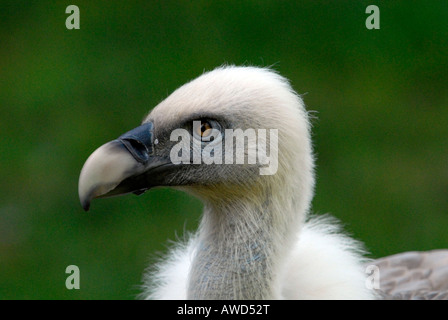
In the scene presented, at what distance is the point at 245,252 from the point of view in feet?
8.82

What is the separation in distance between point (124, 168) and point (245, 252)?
48 cm

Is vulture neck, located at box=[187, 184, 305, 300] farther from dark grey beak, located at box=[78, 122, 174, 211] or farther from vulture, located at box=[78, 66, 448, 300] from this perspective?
dark grey beak, located at box=[78, 122, 174, 211]

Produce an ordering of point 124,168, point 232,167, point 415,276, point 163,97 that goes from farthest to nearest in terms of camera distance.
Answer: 1. point 163,97
2. point 415,276
3. point 232,167
4. point 124,168

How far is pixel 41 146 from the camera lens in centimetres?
565

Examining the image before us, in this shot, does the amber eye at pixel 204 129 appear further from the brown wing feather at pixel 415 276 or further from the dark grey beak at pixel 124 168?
the brown wing feather at pixel 415 276

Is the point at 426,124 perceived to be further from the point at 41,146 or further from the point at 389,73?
the point at 41,146

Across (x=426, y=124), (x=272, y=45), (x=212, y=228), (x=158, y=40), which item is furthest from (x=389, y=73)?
(x=212, y=228)

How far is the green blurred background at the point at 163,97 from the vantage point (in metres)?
5.09

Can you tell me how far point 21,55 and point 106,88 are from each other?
811 millimetres

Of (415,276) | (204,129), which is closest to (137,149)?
(204,129)

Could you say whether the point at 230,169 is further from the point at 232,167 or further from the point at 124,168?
the point at 124,168

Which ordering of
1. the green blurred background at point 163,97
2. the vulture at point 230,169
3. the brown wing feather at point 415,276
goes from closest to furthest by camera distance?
the vulture at point 230,169 → the brown wing feather at point 415,276 → the green blurred background at point 163,97

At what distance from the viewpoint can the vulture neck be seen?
2672mm

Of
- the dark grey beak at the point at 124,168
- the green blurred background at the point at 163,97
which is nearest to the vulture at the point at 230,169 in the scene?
the dark grey beak at the point at 124,168
